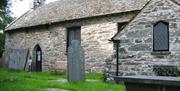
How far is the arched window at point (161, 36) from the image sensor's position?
1403 centimetres

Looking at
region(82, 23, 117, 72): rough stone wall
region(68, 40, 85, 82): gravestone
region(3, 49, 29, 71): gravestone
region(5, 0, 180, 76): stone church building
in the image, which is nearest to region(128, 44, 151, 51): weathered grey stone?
region(5, 0, 180, 76): stone church building

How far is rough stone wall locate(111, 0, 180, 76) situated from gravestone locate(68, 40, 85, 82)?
2.02 meters

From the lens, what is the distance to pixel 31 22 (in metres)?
28.4

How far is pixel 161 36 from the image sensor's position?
14.1 m

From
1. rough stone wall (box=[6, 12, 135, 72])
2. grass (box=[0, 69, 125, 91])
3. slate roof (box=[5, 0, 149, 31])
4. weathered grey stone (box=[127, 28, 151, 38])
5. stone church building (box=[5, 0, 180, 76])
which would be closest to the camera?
grass (box=[0, 69, 125, 91])

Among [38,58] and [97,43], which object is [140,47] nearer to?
[97,43]

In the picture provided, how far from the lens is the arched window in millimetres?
14031

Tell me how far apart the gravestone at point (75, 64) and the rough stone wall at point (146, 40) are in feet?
6.62

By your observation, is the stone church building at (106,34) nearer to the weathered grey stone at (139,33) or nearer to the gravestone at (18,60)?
the weathered grey stone at (139,33)

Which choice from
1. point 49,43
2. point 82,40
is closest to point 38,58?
point 49,43

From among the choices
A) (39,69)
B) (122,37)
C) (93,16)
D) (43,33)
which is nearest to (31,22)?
(43,33)

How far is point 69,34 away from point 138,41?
10094 millimetres

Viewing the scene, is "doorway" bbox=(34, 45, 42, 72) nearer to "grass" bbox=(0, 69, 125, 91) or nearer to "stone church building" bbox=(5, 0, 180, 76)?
"stone church building" bbox=(5, 0, 180, 76)

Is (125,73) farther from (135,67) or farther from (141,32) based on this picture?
(141,32)
